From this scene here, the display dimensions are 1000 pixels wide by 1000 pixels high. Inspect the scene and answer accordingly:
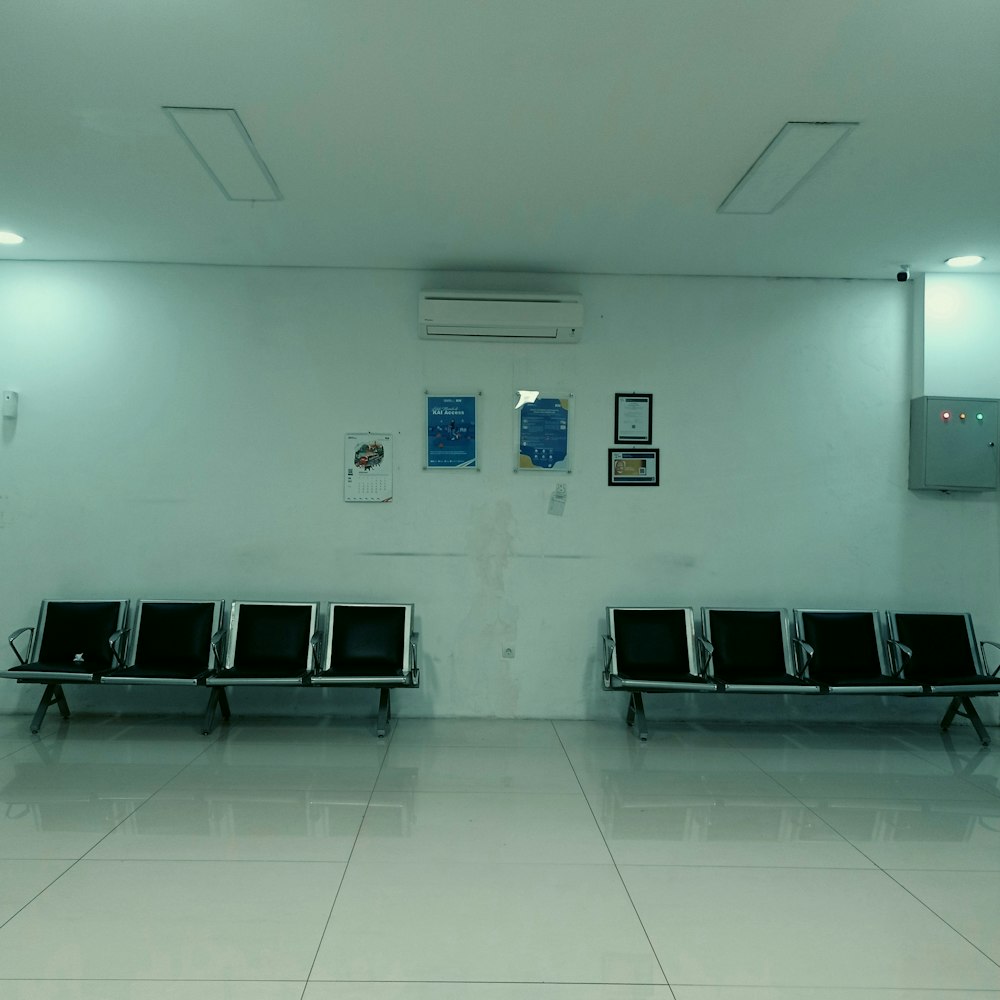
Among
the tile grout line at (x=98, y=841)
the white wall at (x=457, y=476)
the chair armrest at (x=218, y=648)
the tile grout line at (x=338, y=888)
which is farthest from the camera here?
the white wall at (x=457, y=476)

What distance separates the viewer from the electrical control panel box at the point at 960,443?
5.34 metres

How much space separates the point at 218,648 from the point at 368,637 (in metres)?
0.92

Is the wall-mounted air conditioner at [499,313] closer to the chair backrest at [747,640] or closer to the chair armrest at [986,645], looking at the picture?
the chair backrest at [747,640]

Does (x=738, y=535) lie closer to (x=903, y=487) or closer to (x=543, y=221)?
(x=903, y=487)

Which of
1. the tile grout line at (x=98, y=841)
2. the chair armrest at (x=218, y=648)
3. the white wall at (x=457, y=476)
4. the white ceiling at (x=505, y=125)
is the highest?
the white ceiling at (x=505, y=125)

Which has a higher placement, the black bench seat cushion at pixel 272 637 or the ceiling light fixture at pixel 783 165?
the ceiling light fixture at pixel 783 165

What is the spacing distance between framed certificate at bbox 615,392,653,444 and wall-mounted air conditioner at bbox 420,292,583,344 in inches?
21.6

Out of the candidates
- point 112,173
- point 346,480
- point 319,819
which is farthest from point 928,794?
point 112,173

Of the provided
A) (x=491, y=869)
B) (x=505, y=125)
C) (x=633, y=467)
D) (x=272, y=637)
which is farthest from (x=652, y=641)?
(x=505, y=125)

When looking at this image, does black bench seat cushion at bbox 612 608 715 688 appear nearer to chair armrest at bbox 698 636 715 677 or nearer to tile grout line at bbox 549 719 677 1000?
chair armrest at bbox 698 636 715 677

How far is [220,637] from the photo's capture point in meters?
5.16

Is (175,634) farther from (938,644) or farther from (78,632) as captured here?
(938,644)

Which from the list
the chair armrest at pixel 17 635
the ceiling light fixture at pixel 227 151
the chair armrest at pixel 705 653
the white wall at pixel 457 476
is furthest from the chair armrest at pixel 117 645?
the chair armrest at pixel 705 653

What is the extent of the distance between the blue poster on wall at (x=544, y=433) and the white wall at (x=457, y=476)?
3.7 inches
